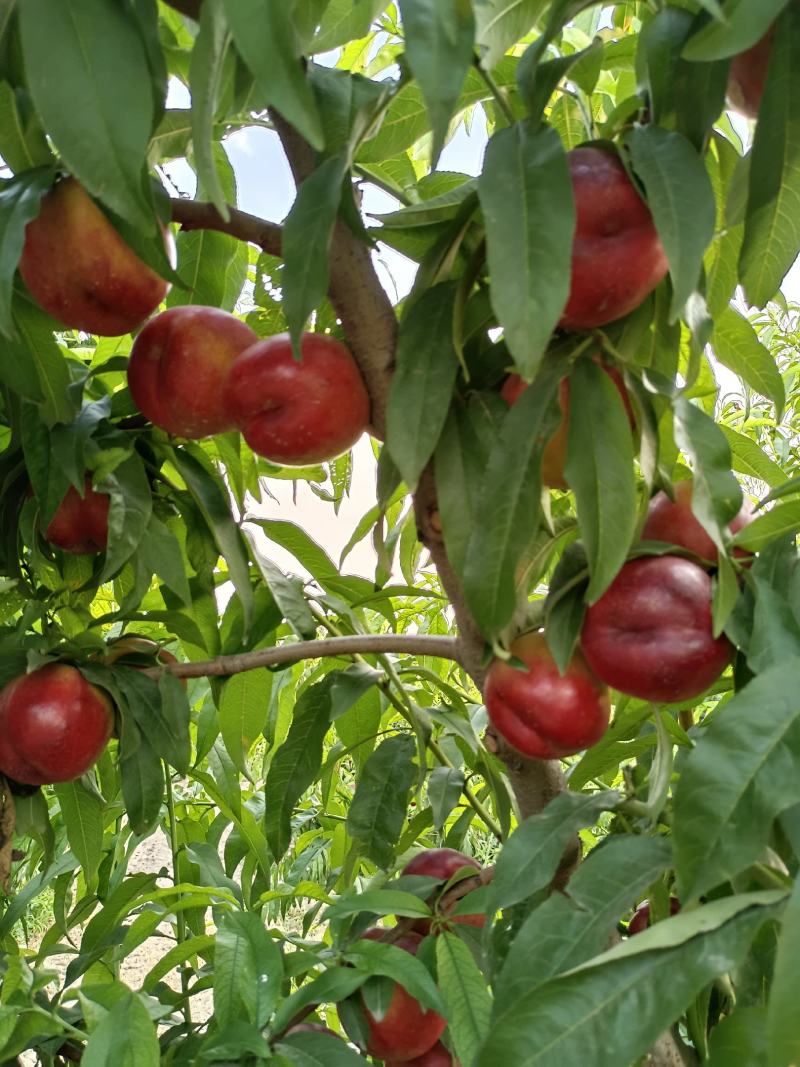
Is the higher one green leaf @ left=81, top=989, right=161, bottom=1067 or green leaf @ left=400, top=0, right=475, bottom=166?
green leaf @ left=400, top=0, right=475, bottom=166

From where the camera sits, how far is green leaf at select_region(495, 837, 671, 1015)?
0.40m

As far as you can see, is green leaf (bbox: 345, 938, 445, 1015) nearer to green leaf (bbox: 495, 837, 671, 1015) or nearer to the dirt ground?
green leaf (bbox: 495, 837, 671, 1015)

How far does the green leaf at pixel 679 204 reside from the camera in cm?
39

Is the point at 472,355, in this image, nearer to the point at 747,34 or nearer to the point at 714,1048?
the point at 747,34

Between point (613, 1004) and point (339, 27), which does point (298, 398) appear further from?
point (613, 1004)

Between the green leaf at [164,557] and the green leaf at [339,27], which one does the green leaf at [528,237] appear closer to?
the green leaf at [339,27]

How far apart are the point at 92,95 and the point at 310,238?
10 cm

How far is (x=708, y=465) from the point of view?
1.42ft

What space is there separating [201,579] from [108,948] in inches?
10.8

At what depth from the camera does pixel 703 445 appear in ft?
1.42

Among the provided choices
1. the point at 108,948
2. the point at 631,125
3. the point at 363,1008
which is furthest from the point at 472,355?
the point at 108,948

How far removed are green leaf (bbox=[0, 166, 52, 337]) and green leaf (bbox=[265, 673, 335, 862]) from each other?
1.18 feet

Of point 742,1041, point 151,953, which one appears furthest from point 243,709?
point 151,953

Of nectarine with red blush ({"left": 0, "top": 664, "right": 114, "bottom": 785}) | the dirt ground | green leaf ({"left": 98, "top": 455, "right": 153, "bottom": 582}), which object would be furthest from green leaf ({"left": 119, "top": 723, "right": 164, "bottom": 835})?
the dirt ground
